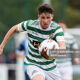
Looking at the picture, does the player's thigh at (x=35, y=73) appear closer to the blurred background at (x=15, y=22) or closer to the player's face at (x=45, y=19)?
the player's face at (x=45, y=19)

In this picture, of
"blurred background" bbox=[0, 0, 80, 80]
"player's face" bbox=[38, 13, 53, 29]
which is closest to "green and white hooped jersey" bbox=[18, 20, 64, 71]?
"player's face" bbox=[38, 13, 53, 29]

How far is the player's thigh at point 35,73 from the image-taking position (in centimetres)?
923

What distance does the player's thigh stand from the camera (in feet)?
30.3

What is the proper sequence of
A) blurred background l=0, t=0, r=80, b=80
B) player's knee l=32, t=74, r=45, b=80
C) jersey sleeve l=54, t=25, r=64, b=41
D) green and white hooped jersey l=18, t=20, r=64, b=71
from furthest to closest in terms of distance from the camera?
Answer: 1. blurred background l=0, t=0, r=80, b=80
2. green and white hooped jersey l=18, t=20, r=64, b=71
3. jersey sleeve l=54, t=25, r=64, b=41
4. player's knee l=32, t=74, r=45, b=80

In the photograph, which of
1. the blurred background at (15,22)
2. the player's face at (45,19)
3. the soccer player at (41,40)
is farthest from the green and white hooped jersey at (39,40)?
the blurred background at (15,22)

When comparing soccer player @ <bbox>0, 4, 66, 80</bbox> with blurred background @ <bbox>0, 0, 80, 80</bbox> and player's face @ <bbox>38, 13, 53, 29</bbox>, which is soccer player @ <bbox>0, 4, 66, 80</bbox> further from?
blurred background @ <bbox>0, 0, 80, 80</bbox>

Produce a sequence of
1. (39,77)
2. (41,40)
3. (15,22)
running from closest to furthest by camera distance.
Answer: (39,77)
(41,40)
(15,22)

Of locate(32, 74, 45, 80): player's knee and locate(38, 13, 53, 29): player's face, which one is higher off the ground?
locate(38, 13, 53, 29): player's face

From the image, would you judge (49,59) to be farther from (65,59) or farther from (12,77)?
(12,77)

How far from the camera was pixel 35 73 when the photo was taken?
9.33 metres

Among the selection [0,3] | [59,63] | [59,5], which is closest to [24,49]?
[59,63]

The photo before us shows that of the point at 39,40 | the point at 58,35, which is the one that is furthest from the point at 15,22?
the point at 58,35

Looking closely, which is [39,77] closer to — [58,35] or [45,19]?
[58,35]

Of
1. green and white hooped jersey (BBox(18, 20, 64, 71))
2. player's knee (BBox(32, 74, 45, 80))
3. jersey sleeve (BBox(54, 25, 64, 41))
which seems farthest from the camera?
green and white hooped jersey (BBox(18, 20, 64, 71))
